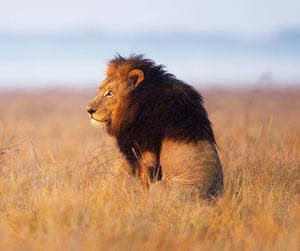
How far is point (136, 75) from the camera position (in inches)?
176

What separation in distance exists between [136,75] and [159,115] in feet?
1.76

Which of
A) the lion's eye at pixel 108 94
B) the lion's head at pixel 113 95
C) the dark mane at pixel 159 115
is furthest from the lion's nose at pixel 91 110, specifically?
the dark mane at pixel 159 115

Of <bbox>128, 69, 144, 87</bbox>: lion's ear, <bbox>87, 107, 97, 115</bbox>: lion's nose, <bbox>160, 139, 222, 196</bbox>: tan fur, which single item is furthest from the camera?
<bbox>87, 107, 97, 115</bbox>: lion's nose

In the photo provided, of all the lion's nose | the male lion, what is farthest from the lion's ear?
the lion's nose

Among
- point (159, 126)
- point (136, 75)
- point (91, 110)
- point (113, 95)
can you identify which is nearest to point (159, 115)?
point (159, 126)

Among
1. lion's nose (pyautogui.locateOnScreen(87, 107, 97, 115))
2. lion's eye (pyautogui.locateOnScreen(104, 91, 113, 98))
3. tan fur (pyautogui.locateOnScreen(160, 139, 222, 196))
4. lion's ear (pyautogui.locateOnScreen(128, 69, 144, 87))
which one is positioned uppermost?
lion's ear (pyautogui.locateOnScreen(128, 69, 144, 87))

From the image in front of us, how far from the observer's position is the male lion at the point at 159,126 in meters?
4.12

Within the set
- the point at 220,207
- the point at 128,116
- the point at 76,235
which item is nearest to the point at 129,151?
the point at 128,116

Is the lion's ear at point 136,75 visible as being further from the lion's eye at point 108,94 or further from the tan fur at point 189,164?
the tan fur at point 189,164

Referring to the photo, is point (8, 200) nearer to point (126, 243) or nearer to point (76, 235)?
point (76, 235)

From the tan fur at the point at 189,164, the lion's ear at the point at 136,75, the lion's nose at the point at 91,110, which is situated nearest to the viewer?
the tan fur at the point at 189,164

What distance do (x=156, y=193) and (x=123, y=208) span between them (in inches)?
14.0

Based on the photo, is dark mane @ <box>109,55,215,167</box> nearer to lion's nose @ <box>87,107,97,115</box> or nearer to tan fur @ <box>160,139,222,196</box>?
tan fur @ <box>160,139,222,196</box>

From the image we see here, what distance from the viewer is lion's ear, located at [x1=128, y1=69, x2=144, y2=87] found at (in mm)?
4441
